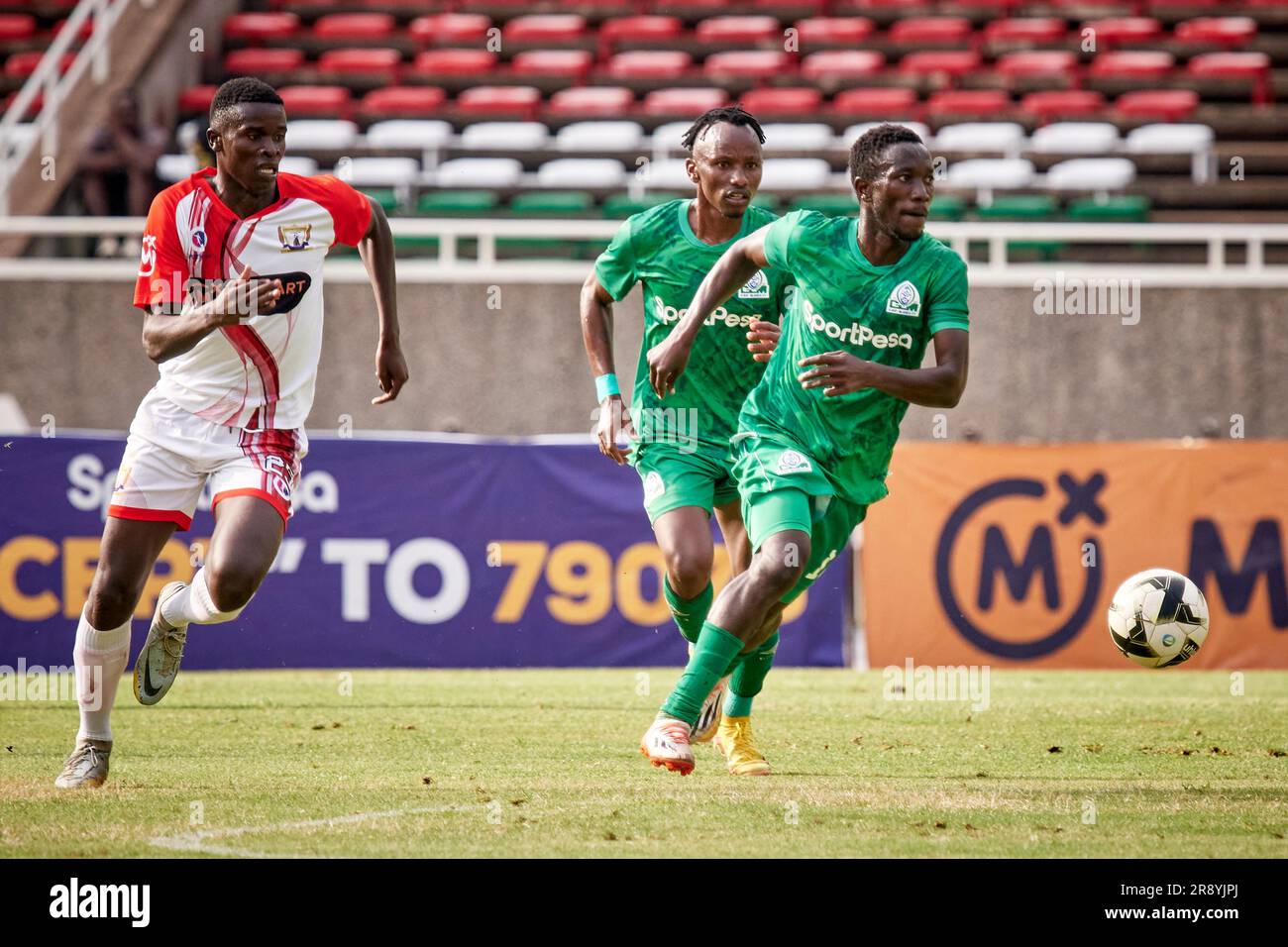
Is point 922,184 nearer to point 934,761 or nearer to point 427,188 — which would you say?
point 934,761

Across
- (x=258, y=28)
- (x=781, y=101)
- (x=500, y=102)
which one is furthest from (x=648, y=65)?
(x=258, y=28)

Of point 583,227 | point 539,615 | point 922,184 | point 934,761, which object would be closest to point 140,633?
point 539,615

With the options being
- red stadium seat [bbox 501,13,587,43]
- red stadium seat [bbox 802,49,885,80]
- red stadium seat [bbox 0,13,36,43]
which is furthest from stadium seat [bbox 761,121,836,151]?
red stadium seat [bbox 0,13,36,43]

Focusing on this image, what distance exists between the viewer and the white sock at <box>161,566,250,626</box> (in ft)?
21.5

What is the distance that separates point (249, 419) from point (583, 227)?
9107 mm

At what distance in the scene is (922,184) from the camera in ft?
20.5

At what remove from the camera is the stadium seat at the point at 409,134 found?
18.3m

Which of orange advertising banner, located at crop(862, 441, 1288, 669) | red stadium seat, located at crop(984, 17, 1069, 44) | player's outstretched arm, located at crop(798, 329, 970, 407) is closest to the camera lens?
player's outstretched arm, located at crop(798, 329, 970, 407)

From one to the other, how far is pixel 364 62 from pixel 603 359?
49.0ft

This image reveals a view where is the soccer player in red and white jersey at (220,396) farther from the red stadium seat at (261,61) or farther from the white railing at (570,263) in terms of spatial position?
the red stadium seat at (261,61)

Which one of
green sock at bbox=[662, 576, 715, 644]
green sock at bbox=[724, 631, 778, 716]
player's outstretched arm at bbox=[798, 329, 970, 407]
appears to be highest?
player's outstretched arm at bbox=[798, 329, 970, 407]

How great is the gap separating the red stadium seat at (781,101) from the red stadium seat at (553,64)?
2.14m

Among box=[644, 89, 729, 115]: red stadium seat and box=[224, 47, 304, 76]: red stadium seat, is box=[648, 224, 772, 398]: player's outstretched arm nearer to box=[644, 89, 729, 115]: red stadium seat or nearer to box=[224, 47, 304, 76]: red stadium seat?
box=[644, 89, 729, 115]: red stadium seat

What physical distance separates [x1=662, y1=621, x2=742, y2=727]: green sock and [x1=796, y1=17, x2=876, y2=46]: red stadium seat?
1674cm
